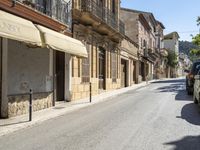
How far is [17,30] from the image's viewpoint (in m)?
12.7

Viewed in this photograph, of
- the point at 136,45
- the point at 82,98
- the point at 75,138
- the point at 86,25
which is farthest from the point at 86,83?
the point at 136,45

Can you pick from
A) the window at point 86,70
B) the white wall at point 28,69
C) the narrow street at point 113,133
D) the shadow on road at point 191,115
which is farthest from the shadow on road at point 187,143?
the window at point 86,70

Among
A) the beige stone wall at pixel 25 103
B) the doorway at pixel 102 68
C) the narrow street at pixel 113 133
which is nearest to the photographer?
the narrow street at pixel 113 133

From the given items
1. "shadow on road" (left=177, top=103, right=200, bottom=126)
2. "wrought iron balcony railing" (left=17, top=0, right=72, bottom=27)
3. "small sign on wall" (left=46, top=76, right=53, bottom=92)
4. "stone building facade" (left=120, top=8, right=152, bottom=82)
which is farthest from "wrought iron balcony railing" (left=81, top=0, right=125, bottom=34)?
"stone building facade" (left=120, top=8, right=152, bottom=82)

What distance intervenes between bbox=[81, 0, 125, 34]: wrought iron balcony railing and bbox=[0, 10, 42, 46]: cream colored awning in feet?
31.2

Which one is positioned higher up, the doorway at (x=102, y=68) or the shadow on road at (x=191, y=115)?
the doorway at (x=102, y=68)

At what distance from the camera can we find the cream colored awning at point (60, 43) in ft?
49.5

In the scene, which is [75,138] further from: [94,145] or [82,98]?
[82,98]

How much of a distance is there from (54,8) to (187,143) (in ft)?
37.2

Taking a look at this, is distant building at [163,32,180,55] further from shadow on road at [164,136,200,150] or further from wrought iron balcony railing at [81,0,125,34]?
shadow on road at [164,136,200,150]

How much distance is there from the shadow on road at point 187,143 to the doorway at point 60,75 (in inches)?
477

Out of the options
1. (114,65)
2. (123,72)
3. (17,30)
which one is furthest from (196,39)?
(17,30)

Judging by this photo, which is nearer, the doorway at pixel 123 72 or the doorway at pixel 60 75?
the doorway at pixel 60 75

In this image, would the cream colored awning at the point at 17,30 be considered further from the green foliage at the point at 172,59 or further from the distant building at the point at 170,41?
the distant building at the point at 170,41
